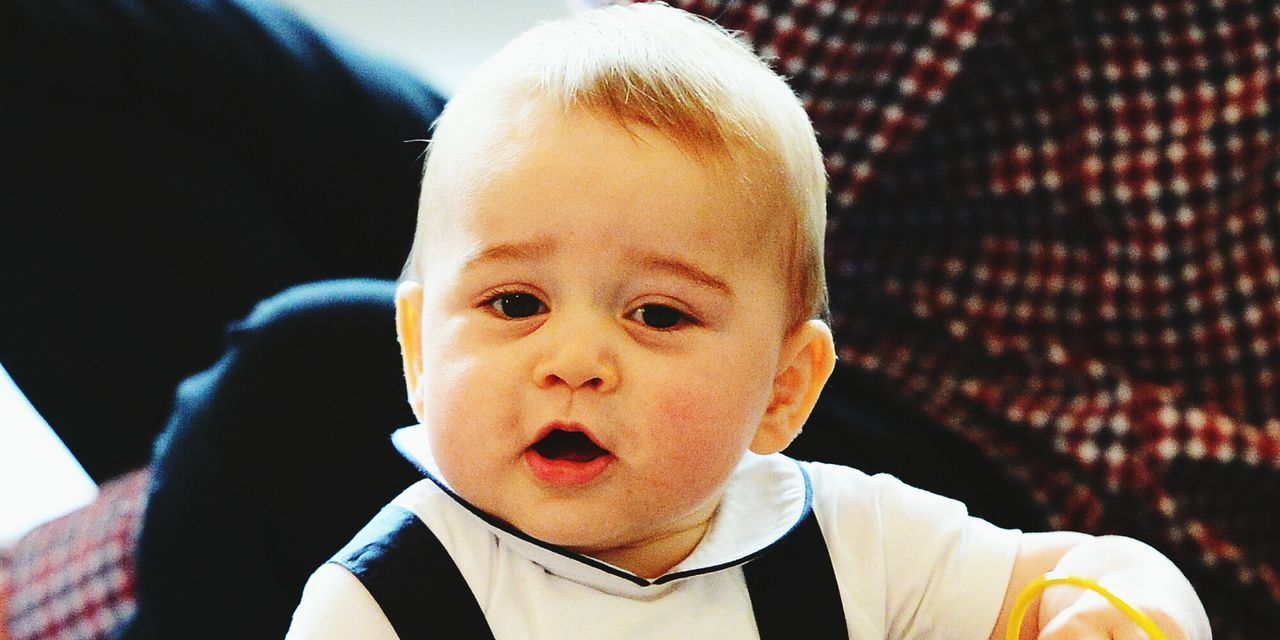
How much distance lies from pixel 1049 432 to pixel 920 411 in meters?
0.11

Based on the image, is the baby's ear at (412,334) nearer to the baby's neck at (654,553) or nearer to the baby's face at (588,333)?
the baby's face at (588,333)

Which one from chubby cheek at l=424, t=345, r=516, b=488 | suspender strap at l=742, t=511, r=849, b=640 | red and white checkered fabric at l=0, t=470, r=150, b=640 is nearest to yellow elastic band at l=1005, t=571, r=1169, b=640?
suspender strap at l=742, t=511, r=849, b=640

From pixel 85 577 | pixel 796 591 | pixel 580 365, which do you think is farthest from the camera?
pixel 85 577

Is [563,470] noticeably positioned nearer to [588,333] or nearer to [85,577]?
[588,333]

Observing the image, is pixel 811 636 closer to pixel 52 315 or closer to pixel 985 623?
pixel 985 623

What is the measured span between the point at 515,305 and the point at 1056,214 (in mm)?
554

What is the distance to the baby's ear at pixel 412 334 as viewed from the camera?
718 mm

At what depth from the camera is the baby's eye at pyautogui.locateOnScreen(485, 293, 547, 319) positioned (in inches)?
26.0

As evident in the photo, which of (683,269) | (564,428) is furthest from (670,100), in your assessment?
(564,428)

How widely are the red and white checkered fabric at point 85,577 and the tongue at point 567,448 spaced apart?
1.44 feet

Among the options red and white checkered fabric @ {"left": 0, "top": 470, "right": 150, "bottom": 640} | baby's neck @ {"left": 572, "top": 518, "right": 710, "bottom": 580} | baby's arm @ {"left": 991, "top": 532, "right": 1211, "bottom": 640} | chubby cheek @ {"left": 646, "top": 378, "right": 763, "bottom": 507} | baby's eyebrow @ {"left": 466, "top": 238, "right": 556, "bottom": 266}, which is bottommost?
baby's arm @ {"left": 991, "top": 532, "right": 1211, "bottom": 640}

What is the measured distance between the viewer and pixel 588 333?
0.63 meters

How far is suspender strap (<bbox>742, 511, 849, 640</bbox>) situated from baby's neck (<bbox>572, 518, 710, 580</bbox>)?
0.14 feet

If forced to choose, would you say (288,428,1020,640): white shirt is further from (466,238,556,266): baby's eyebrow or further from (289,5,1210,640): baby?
(466,238,556,266): baby's eyebrow
